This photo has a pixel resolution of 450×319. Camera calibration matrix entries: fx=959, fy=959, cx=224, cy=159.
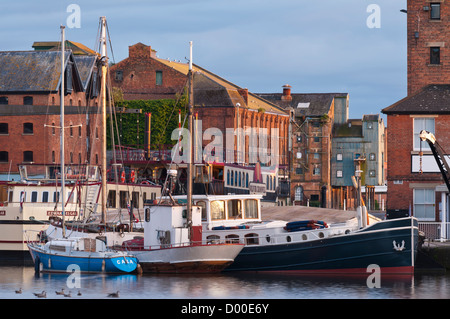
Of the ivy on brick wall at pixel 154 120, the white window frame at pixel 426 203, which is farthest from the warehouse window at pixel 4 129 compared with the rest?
the white window frame at pixel 426 203

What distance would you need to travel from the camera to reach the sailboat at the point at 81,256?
42031 mm

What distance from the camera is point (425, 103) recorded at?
5144 cm

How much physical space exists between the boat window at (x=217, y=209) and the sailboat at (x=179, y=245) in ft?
7.90

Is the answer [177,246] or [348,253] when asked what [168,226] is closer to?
[177,246]

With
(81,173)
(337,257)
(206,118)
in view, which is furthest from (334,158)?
(337,257)

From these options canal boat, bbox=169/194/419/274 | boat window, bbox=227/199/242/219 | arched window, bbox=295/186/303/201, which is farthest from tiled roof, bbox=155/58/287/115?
canal boat, bbox=169/194/419/274

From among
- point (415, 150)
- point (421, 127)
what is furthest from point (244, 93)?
point (415, 150)

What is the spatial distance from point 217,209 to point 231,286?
7930 mm

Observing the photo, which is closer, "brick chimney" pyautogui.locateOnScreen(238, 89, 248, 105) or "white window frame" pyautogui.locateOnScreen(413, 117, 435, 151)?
"white window frame" pyautogui.locateOnScreen(413, 117, 435, 151)

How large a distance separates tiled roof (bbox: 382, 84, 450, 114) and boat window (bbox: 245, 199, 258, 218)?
362 inches

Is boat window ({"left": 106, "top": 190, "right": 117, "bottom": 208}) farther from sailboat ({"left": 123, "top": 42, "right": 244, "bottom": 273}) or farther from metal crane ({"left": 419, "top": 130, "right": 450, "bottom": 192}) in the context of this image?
metal crane ({"left": 419, "top": 130, "right": 450, "bottom": 192})

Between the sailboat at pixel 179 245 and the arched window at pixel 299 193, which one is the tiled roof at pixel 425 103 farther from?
the arched window at pixel 299 193

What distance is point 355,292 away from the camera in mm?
36219

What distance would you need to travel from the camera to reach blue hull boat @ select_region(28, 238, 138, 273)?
138 ft
